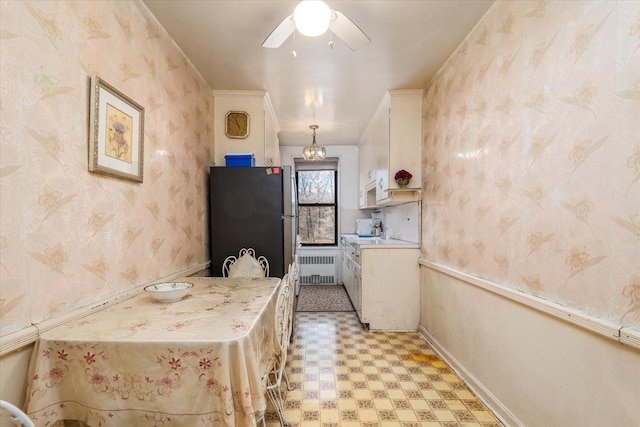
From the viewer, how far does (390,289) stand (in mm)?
3365

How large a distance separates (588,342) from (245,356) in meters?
1.39

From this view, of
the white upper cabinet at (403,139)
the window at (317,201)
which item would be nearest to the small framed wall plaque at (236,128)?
the white upper cabinet at (403,139)

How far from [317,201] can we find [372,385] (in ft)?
12.7

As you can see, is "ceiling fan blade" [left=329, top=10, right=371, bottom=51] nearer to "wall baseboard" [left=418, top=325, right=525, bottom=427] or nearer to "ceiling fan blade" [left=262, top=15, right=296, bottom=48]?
"ceiling fan blade" [left=262, top=15, right=296, bottom=48]

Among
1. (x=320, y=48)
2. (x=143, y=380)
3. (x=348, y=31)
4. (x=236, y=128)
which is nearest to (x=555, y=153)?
(x=348, y=31)

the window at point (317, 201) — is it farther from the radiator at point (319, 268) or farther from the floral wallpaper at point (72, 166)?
the floral wallpaper at point (72, 166)

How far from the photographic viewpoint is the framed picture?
1489mm

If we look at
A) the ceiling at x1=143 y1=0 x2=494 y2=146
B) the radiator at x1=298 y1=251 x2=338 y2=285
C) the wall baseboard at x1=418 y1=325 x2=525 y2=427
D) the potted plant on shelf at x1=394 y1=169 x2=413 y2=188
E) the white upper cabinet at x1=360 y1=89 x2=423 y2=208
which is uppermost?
the ceiling at x1=143 y1=0 x2=494 y2=146

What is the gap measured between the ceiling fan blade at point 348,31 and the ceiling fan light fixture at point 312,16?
73 mm

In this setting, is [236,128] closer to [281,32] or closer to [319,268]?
[281,32]

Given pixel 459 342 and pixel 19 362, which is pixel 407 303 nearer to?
pixel 459 342

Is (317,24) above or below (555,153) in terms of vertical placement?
above

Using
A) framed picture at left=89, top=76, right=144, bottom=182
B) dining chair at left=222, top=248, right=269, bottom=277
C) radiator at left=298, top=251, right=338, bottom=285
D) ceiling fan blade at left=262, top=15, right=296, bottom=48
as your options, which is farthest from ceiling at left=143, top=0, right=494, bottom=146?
radiator at left=298, top=251, right=338, bottom=285

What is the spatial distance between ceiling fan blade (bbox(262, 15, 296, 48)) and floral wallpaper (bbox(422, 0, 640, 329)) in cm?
127
